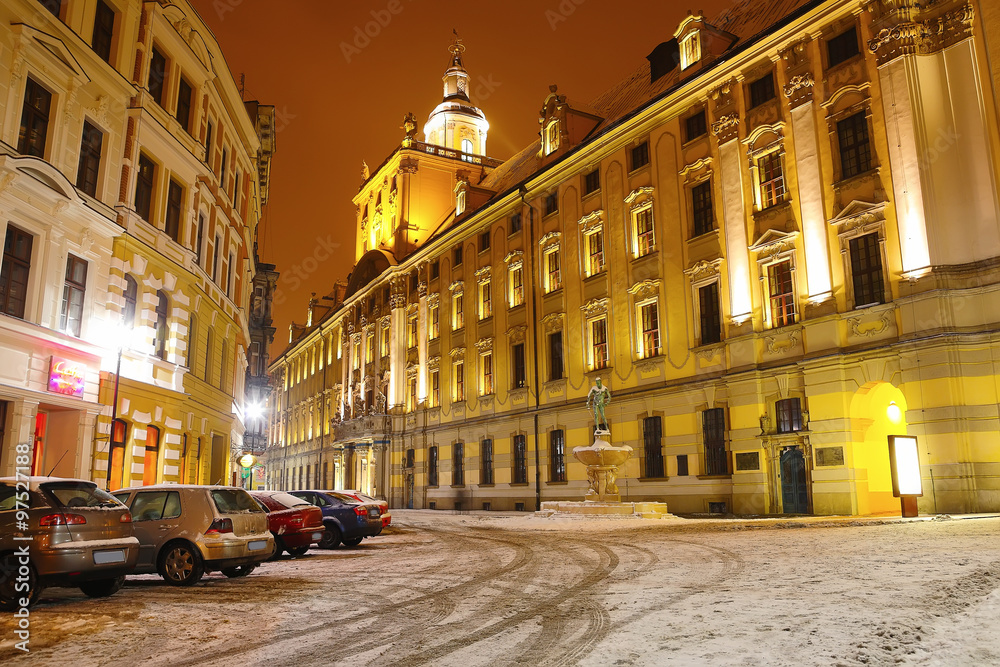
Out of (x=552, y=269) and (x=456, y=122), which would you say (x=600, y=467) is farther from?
(x=456, y=122)

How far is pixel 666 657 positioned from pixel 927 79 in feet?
71.2

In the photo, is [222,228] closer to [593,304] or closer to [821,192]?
A: [593,304]

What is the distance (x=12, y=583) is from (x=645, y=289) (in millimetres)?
24883

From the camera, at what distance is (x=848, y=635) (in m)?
6.27

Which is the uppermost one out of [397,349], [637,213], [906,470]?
[637,213]

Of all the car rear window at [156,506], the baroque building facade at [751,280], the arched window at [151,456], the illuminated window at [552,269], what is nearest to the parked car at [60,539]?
the car rear window at [156,506]

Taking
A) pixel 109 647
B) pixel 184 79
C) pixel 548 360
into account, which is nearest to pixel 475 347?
pixel 548 360

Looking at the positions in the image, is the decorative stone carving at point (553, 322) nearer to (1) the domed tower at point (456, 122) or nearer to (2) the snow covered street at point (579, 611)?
(2) the snow covered street at point (579, 611)

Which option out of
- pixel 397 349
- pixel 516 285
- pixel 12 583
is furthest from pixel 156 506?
pixel 397 349

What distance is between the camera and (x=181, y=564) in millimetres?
11141

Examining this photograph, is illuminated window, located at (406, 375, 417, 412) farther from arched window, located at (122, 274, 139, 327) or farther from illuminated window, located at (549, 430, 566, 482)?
Result: arched window, located at (122, 274, 139, 327)

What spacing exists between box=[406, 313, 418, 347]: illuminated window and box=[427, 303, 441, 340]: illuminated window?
1.91 m

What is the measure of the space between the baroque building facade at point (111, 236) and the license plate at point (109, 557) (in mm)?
7610

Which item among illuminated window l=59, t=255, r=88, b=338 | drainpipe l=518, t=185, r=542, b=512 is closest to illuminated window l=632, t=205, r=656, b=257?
drainpipe l=518, t=185, r=542, b=512
